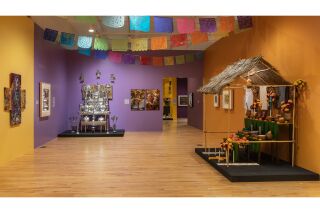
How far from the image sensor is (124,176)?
641 centimetres

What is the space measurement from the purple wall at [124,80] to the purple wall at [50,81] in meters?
0.55

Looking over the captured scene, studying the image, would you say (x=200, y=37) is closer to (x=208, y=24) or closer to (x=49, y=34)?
(x=208, y=24)

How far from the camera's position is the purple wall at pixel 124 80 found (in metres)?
14.8

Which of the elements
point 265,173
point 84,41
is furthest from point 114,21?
point 265,173

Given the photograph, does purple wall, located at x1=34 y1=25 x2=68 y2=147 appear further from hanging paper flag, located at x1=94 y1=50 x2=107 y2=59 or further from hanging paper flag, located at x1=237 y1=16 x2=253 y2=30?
hanging paper flag, located at x1=237 y1=16 x2=253 y2=30

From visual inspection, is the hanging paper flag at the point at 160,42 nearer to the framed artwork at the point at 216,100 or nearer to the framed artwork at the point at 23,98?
the framed artwork at the point at 23,98

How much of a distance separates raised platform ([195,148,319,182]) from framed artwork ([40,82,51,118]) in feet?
19.9

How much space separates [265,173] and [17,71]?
6.04 meters

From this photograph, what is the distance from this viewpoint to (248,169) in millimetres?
6527
